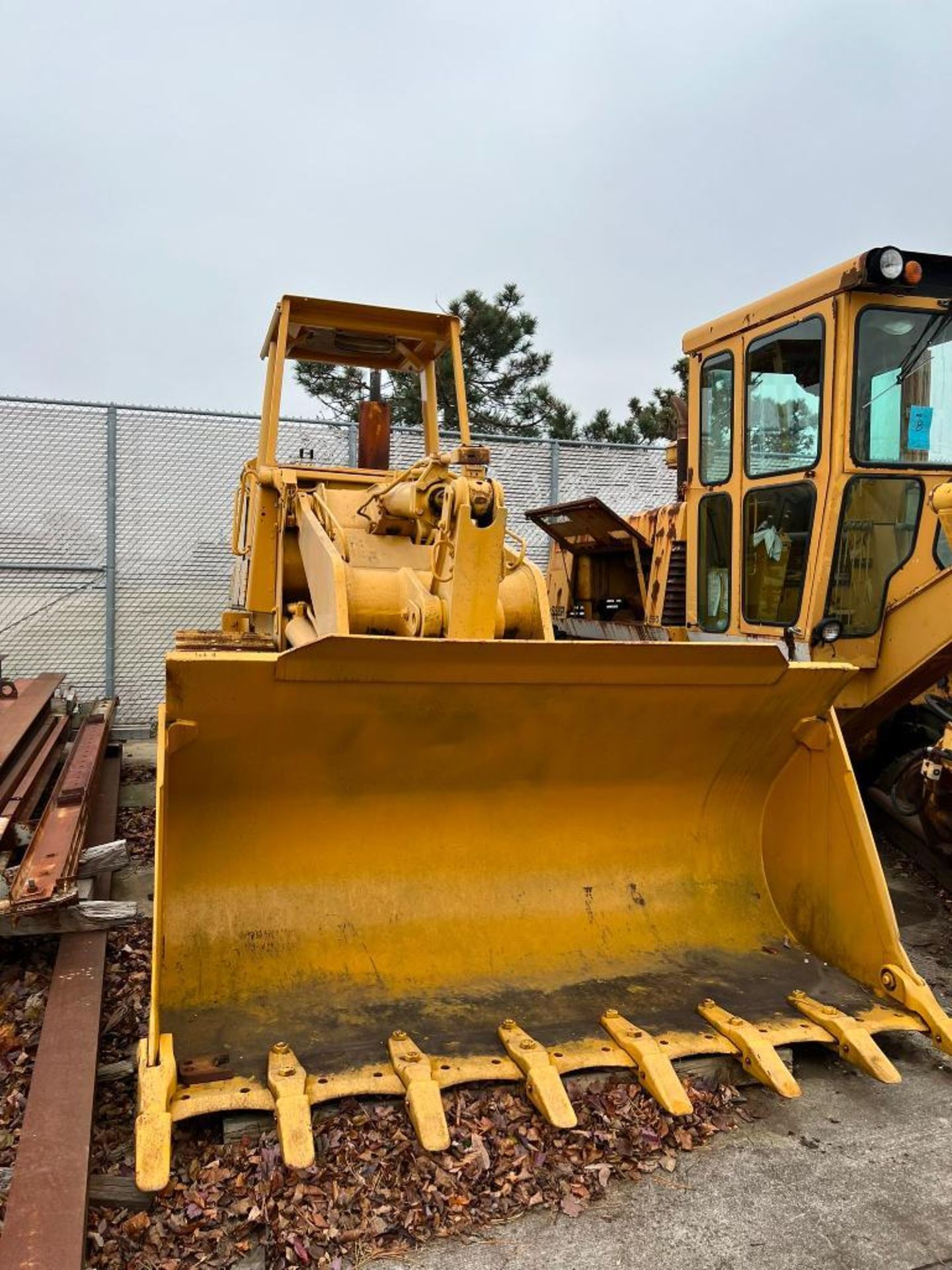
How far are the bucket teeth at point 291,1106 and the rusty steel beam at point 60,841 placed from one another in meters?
1.22

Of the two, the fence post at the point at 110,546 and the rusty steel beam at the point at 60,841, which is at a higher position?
the fence post at the point at 110,546

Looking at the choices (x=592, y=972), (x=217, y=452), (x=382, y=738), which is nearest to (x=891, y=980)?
(x=592, y=972)

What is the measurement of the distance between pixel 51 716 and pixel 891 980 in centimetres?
570

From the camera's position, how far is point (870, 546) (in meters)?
5.23

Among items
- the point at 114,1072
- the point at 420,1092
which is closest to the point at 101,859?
the point at 114,1072

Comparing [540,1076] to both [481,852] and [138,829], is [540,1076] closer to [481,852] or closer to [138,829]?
[481,852]

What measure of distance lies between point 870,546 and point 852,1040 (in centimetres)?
305

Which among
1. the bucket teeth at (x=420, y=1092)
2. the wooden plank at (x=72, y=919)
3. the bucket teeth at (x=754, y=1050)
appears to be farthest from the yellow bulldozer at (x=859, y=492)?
the wooden plank at (x=72, y=919)

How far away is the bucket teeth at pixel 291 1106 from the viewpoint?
7.81ft

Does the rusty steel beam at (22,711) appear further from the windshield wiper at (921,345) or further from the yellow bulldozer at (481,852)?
the windshield wiper at (921,345)

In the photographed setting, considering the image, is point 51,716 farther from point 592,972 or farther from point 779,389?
point 779,389

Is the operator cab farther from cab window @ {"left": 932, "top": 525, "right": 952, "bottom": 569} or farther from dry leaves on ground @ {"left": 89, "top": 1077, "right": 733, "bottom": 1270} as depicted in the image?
dry leaves on ground @ {"left": 89, "top": 1077, "right": 733, "bottom": 1270}

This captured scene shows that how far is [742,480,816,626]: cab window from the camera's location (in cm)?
532

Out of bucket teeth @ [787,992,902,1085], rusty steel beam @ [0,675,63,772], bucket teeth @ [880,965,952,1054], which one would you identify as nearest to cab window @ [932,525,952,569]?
bucket teeth @ [880,965,952,1054]
